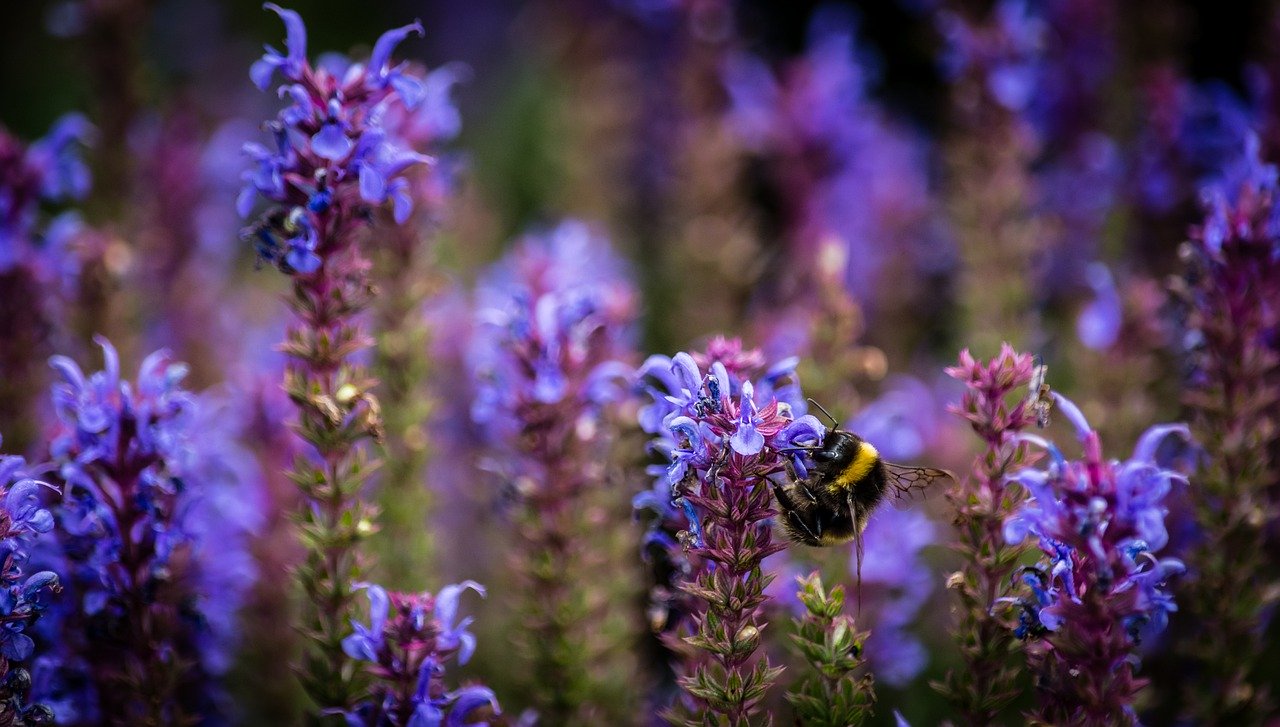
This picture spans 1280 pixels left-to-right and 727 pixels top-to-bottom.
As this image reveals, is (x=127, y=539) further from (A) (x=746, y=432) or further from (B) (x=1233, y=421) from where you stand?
(B) (x=1233, y=421)

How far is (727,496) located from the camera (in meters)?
2.53

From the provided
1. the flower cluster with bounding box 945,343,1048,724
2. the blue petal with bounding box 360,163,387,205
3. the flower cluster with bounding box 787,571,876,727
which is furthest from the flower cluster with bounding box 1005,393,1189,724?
the blue petal with bounding box 360,163,387,205

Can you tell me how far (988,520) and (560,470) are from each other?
4.38 feet

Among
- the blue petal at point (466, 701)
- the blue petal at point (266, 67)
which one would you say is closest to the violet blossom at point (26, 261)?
the blue petal at point (266, 67)

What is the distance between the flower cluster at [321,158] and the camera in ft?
8.60

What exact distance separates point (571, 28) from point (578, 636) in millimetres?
4243

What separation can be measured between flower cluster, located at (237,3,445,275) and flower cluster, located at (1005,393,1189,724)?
1767 mm

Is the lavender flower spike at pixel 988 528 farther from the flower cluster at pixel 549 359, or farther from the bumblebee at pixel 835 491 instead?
the flower cluster at pixel 549 359

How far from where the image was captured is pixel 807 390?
3.43m

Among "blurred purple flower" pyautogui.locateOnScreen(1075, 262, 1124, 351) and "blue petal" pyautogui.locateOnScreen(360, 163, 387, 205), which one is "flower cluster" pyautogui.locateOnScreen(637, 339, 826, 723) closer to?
"blue petal" pyautogui.locateOnScreen(360, 163, 387, 205)

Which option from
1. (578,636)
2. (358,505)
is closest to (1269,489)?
(578,636)

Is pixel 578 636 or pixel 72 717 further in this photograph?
pixel 578 636

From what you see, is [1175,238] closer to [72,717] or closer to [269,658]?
[269,658]

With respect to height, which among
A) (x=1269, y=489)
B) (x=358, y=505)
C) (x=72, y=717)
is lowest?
(x=72, y=717)
